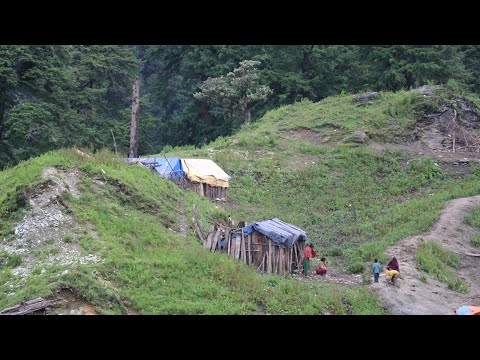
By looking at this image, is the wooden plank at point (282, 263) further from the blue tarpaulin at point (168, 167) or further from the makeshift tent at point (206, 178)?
the blue tarpaulin at point (168, 167)

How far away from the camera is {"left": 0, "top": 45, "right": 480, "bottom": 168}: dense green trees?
26734 millimetres

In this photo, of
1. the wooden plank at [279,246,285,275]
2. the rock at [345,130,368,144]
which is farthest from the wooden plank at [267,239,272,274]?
the rock at [345,130,368,144]

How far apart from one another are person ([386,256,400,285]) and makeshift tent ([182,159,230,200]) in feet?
24.6

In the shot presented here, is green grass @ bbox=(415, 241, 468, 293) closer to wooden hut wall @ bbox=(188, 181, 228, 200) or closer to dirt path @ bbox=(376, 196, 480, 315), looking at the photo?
dirt path @ bbox=(376, 196, 480, 315)

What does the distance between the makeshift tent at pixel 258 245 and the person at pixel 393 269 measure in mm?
2507

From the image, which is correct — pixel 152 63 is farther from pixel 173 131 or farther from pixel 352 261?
pixel 352 261

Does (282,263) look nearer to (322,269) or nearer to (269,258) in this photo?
(269,258)

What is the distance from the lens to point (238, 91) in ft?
110

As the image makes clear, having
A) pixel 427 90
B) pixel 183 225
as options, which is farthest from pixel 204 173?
pixel 427 90

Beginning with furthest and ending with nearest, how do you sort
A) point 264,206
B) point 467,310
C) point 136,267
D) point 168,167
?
point 264,206
point 168,167
point 467,310
point 136,267

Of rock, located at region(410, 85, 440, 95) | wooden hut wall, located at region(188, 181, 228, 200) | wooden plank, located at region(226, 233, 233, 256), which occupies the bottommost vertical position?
wooden plank, located at region(226, 233, 233, 256)

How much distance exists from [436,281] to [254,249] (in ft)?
15.9

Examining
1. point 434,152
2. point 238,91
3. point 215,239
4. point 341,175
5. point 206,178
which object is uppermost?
point 238,91

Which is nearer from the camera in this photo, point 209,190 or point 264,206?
point 209,190
